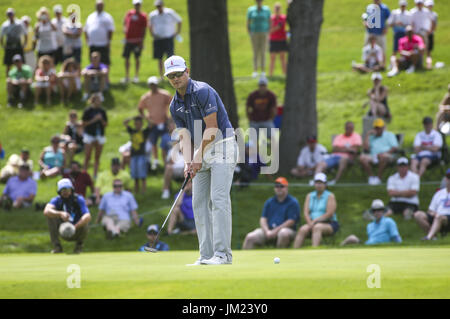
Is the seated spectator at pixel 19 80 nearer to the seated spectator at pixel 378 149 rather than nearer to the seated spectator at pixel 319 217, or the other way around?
the seated spectator at pixel 378 149

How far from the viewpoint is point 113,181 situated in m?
18.6

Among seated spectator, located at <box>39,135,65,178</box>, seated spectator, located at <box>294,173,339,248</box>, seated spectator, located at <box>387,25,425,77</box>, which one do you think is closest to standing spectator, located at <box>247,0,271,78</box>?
seated spectator, located at <box>387,25,425,77</box>

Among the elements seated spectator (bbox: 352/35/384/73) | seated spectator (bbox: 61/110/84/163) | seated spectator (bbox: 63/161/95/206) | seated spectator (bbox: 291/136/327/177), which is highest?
seated spectator (bbox: 352/35/384/73)

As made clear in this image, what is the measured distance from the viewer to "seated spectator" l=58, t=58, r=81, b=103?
26.8m

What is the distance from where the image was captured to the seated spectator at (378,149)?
19.9 m

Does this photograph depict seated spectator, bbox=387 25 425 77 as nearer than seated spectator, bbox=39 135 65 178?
No

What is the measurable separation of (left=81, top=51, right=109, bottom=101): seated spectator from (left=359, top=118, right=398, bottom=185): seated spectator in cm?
930

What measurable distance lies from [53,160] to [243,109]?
7.99 meters

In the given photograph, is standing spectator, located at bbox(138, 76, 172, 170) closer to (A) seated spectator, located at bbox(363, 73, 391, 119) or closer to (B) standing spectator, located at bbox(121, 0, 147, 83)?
(A) seated spectator, located at bbox(363, 73, 391, 119)

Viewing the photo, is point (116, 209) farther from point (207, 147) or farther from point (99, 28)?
point (99, 28)

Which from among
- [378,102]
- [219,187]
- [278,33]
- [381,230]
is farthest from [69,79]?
[219,187]

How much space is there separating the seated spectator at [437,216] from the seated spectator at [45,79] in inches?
553
